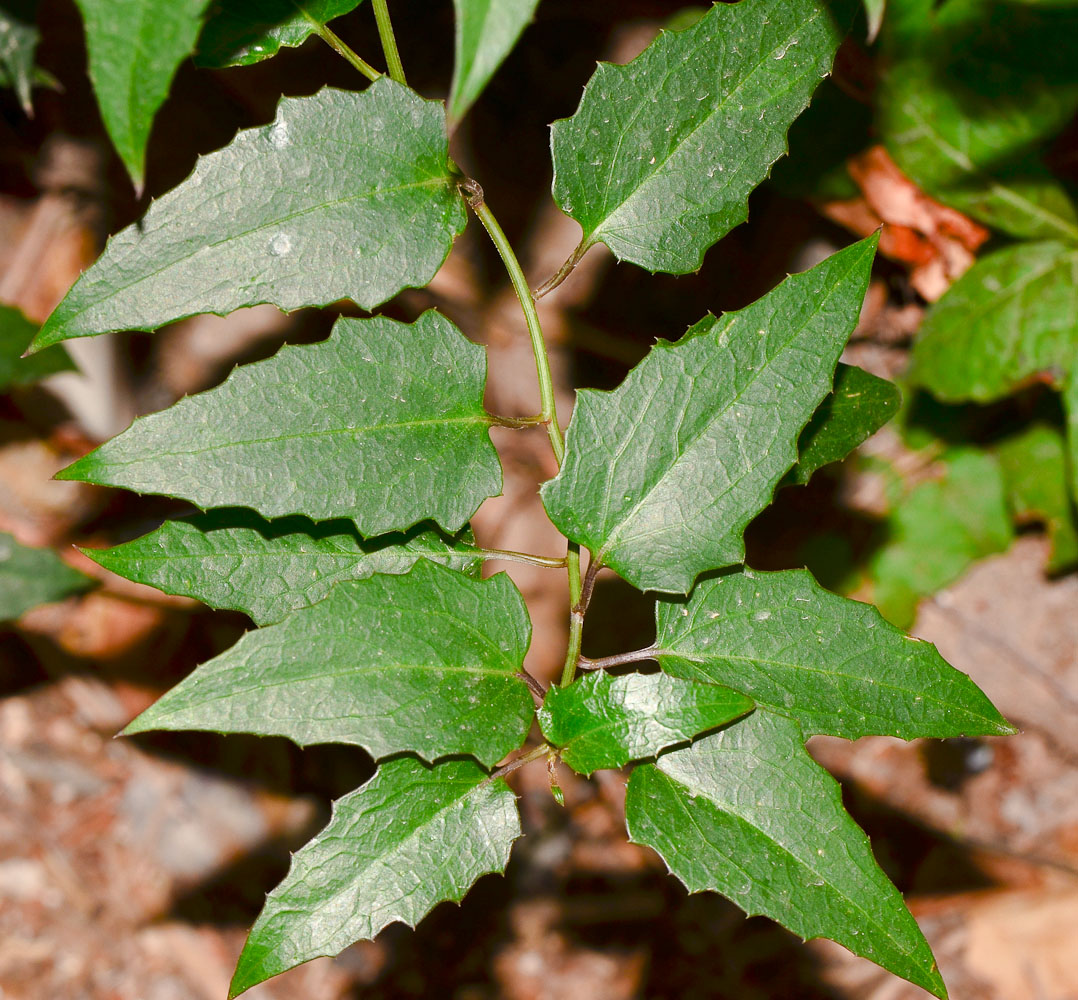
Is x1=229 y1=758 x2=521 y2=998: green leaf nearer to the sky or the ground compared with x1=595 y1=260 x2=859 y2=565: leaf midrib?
nearer to the ground

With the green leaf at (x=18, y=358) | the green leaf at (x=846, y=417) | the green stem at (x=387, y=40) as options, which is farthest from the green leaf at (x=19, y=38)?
the green leaf at (x=846, y=417)

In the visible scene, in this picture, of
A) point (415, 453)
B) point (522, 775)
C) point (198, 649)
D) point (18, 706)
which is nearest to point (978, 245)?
point (415, 453)

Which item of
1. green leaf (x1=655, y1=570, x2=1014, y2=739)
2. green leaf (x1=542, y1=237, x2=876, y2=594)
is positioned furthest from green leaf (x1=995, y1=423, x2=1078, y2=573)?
green leaf (x1=542, y1=237, x2=876, y2=594)

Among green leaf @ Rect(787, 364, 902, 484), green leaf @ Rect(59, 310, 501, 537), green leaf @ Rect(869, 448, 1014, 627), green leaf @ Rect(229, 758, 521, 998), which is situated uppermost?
green leaf @ Rect(59, 310, 501, 537)

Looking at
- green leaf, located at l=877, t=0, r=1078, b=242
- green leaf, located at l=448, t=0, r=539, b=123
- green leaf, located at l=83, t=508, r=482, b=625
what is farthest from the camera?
green leaf, located at l=877, t=0, r=1078, b=242

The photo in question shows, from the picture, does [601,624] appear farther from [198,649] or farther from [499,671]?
[499,671]

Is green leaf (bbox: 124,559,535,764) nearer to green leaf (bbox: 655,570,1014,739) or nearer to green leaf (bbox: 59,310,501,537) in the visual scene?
green leaf (bbox: 59,310,501,537)
